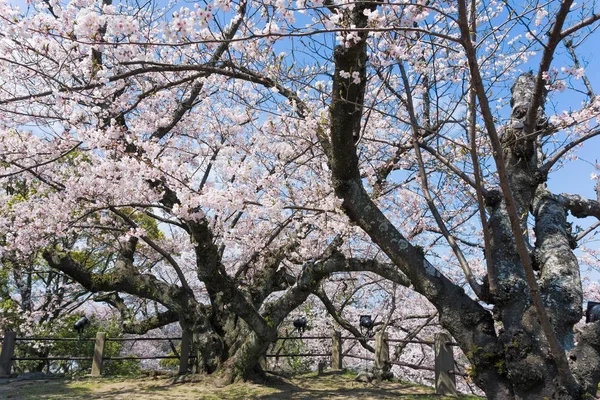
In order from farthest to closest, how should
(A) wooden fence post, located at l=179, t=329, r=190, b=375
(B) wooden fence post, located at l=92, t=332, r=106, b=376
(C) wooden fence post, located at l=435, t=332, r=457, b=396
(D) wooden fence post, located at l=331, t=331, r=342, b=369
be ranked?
1. (D) wooden fence post, located at l=331, t=331, r=342, b=369
2. (B) wooden fence post, located at l=92, t=332, r=106, b=376
3. (A) wooden fence post, located at l=179, t=329, r=190, b=375
4. (C) wooden fence post, located at l=435, t=332, r=457, b=396

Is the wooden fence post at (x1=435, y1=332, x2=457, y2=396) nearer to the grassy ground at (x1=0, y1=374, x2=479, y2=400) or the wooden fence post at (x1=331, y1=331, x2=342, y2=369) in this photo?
the grassy ground at (x1=0, y1=374, x2=479, y2=400)

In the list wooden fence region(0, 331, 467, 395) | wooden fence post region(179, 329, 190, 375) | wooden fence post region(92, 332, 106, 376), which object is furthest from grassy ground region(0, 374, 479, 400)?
wooden fence post region(92, 332, 106, 376)

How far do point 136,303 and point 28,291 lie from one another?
12.0ft

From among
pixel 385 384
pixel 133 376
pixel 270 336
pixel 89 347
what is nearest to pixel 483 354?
pixel 270 336

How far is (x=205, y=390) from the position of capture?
7.42 m

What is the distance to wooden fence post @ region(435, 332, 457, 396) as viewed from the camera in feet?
24.7

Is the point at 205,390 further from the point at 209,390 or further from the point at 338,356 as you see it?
the point at 338,356

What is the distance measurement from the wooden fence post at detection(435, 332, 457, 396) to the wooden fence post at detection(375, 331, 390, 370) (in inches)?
45.9

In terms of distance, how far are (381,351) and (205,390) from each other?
135 inches

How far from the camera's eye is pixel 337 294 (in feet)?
44.9

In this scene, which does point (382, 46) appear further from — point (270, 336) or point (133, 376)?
point (133, 376)

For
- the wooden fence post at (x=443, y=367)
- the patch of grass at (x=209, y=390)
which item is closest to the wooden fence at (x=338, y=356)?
the wooden fence post at (x=443, y=367)

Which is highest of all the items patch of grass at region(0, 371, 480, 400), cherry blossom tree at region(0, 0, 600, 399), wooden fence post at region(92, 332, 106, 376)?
cherry blossom tree at region(0, 0, 600, 399)

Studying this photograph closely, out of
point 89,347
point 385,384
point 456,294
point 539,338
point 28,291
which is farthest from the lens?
point 28,291
